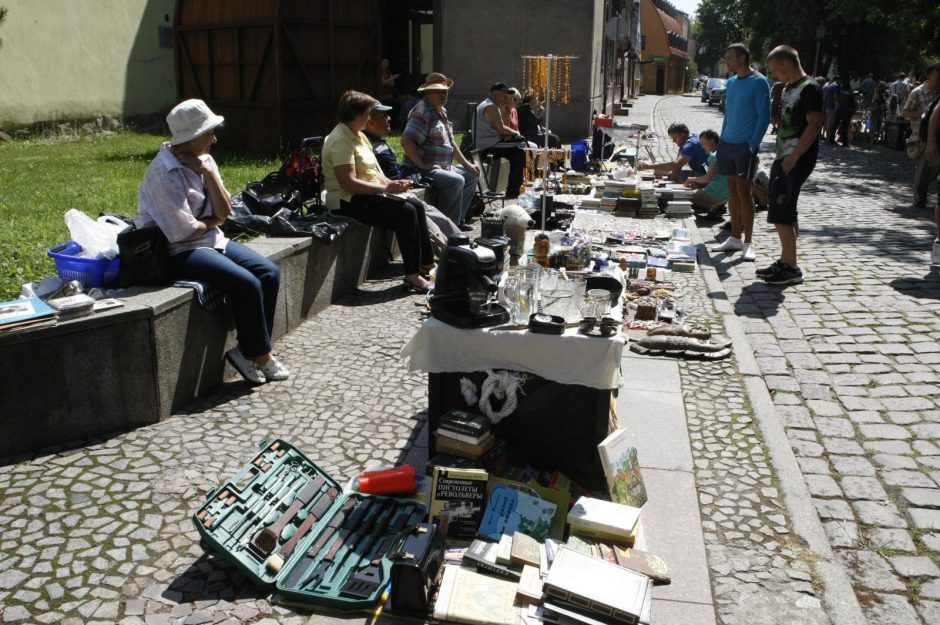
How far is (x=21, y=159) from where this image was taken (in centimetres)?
1243

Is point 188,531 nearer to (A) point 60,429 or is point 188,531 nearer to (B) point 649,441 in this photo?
(A) point 60,429

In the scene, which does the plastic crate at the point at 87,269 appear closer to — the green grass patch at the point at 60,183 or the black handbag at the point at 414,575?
the green grass patch at the point at 60,183

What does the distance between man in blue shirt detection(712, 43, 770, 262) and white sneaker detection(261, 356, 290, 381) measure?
5352 mm

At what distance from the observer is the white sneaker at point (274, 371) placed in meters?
5.18

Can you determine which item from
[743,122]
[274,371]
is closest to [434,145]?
[743,122]

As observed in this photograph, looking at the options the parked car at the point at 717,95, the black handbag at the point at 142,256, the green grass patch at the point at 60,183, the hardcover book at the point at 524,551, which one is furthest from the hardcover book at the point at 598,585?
the parked car at the point at 717,95

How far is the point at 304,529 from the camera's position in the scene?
3389 mm

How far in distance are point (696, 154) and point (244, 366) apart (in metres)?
8.62

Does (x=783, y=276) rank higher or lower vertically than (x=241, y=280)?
lower

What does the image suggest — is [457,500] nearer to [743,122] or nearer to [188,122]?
[188,122]

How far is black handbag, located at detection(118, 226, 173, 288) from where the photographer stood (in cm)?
471

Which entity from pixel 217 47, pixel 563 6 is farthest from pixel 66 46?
pixel 563 6

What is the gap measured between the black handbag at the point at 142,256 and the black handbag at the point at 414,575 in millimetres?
2581

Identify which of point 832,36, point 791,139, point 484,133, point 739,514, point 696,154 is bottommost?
point 739,514
